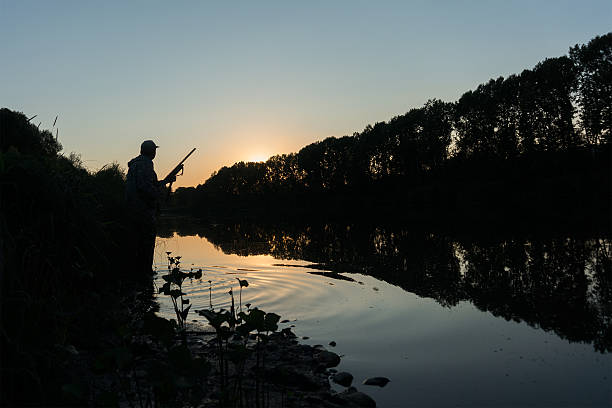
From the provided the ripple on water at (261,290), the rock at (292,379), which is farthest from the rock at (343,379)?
the ripple on water at (261,290)

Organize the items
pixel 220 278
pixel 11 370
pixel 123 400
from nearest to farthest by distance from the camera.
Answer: pixel 11 370, pixel 123 400, pixel 220 278

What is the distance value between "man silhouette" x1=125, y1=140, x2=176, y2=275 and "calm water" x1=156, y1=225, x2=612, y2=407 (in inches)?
52.8

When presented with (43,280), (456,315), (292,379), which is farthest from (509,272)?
(43,280)

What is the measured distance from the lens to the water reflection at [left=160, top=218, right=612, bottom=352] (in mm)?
7277

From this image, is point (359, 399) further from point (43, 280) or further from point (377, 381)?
point (43, 280)

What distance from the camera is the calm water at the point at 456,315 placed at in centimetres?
476

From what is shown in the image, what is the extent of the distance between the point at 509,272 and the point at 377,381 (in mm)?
7593

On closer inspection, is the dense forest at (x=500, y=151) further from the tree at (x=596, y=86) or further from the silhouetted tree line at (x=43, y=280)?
the silhouetted tree line at (x=43, y=280)

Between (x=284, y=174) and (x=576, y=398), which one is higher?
(x=284, y=174)

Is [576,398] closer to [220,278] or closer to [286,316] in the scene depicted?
[286,316]

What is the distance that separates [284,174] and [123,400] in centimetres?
11239

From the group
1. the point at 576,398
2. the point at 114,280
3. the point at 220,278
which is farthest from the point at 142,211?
the point at 576,398

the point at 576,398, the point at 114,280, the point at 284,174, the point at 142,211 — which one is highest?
the point at 284,174

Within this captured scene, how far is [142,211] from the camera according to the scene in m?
9.95
